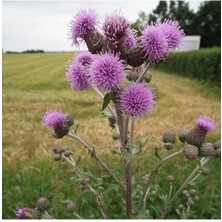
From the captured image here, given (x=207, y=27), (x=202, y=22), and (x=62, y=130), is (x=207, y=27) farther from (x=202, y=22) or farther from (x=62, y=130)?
(x=62, y=130)

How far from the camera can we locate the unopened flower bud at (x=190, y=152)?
165cm

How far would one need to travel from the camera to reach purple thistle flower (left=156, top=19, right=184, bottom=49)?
4.60 feet

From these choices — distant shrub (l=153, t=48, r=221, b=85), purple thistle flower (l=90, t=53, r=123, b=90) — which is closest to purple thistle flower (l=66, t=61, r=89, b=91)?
purple thistle flower (l=90, t=53, r=123, b=90)

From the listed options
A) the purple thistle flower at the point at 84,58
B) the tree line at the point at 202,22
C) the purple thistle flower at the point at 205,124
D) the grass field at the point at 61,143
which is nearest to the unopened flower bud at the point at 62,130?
the grass field at the point at 61,143

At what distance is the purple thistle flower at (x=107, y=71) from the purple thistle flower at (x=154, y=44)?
0.31 ft

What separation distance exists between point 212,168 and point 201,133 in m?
2.30

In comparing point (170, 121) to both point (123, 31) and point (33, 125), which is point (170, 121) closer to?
point (33, 125)

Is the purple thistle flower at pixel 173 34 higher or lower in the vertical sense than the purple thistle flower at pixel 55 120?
higher

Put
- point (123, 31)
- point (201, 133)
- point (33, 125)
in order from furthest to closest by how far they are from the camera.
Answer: point (33, 125), point (201, 133), point (123, 31)

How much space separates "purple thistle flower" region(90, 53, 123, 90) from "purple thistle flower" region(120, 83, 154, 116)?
56mm

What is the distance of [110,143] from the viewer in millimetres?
4941

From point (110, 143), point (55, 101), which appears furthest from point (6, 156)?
point (55, 101)

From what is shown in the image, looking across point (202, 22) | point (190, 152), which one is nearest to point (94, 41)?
point (190, 152)

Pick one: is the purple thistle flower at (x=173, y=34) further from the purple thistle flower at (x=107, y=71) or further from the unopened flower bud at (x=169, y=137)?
the unopened flower bud at (x=169, y=137)
